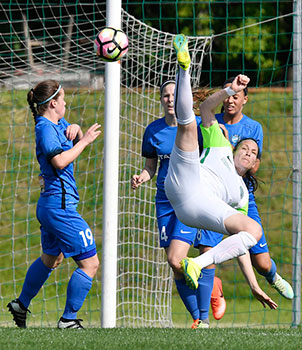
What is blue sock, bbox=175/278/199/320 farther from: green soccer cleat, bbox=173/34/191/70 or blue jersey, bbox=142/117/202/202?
green soccer cleat, bbox=173/34/191/70

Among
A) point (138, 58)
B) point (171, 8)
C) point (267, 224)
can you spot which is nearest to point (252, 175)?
point (138, 58)

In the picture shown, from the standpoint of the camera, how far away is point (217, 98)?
196 inches

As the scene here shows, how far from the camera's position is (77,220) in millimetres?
5602

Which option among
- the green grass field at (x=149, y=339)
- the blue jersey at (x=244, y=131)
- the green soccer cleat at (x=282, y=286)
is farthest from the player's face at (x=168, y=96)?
the green grass field at (x=149, y=339)

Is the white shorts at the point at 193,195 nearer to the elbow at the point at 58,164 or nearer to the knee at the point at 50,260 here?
the elbow at the point at 58,164

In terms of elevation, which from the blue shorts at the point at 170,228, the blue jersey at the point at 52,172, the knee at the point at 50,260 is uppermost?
the blue jersey at the point at 52,172

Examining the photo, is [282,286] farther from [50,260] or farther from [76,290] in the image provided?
[50,260]

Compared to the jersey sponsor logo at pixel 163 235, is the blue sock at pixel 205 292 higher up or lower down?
lower down

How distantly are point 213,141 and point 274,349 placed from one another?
5.16ft

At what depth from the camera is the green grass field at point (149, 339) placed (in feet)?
14.4

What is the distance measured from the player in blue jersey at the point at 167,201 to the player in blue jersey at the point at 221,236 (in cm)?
21

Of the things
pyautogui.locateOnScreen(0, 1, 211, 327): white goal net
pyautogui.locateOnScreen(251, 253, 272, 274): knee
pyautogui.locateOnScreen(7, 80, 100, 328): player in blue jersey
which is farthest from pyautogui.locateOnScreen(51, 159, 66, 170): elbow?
pyautogui.locateOnScreen(251, 253, 272, 274): knee

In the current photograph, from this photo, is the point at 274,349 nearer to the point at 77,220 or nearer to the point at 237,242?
the point at 237,242

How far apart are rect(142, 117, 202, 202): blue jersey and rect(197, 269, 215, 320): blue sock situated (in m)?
0.77
